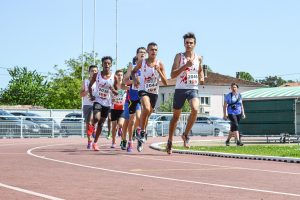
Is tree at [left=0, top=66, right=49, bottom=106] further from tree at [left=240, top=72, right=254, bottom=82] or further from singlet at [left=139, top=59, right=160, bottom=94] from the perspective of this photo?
singlet at [left=139, top=59, right=160, bottom=94]

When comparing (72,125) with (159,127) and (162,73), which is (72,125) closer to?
(159,127)

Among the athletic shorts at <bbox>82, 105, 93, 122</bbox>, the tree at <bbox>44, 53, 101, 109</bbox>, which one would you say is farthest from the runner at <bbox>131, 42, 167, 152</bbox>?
the tree at <bbox>44, 53, 101, 109</bbox>

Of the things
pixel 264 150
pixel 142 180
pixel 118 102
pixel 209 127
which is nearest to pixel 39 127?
pixel 209 127

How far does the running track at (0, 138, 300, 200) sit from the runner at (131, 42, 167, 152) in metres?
2.51

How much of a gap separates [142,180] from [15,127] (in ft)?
79.5

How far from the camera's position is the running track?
706 centimetres

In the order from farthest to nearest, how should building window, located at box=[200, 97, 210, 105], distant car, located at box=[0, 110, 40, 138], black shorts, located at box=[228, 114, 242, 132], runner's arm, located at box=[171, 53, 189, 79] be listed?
building window, located at box=[200, 97, 210, 105] < distant car, located at box=[0, 110, 40, 138] < black shorts, located at box=[228, 114, 242, 132] < runner's arm, located at box=[171, 53, 189, 79]

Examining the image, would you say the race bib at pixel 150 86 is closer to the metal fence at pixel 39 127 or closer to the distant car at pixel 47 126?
the metal fence at pixel 39 127

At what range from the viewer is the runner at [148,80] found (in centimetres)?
1454

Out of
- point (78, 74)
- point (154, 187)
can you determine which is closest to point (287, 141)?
point (154, 187)

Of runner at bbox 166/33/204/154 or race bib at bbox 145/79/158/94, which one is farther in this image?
race bib at bbox 145/79/158/94

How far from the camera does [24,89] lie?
131 metres

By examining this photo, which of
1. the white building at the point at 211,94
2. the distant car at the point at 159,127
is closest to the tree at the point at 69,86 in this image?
the white building at the point at 211,94

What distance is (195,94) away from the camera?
14.4 meters
